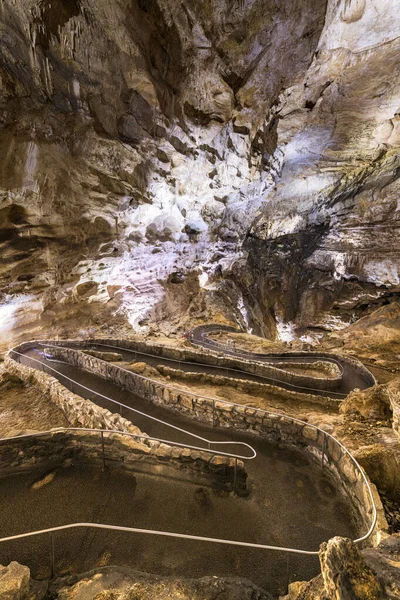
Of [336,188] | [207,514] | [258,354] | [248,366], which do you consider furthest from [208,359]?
[336,188]

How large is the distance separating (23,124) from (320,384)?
14826 millimetres

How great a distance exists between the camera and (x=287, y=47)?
11633mm

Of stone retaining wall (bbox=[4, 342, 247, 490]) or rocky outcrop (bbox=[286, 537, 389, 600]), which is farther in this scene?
stone retaining wall (bbox=[4, 342, 247, 490])

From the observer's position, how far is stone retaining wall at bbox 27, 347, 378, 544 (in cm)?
433

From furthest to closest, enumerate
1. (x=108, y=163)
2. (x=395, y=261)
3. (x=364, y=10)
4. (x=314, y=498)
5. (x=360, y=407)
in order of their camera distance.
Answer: (x=395, y=261)
(x=108, y=163)
(x=364, y=10)
(x=360, y=407)
(x=314, y=498)

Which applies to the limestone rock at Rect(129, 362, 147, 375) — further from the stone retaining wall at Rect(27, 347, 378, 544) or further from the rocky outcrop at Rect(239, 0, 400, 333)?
the rocky outcrop at Rect(239, 0, 400, 333)

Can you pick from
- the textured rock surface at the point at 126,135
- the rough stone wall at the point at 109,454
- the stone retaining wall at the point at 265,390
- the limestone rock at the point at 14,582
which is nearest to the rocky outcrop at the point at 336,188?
the textured rock surface at the point at 126,135

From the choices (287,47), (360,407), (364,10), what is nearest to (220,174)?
(287,47)

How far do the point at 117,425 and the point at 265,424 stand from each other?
322cm

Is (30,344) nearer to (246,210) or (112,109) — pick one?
(112,109)

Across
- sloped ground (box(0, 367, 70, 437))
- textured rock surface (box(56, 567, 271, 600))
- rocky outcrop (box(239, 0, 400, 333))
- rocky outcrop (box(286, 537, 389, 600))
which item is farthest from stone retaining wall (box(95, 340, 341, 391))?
rocky outcrop (box(239, 0, 400, 333))

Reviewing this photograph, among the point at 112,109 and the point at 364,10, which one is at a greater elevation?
the point at 364,10

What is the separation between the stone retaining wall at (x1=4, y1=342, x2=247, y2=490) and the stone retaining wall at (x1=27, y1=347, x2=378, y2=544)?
147cm

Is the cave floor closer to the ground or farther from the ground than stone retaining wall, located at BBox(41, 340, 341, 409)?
closer to the ground
